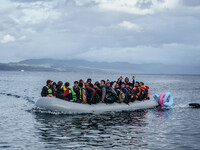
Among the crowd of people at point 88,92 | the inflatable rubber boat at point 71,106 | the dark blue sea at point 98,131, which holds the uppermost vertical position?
the crowd of people at point 88,92

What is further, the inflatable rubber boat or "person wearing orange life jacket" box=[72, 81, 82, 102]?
"person wearing orange life jacket" box=[72, 81, 82, 102]

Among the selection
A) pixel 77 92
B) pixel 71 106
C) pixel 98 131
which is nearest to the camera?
pixel 98 131

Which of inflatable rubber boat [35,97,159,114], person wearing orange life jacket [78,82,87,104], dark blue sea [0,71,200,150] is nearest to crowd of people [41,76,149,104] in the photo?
person wearing orange life jacket [78,82,87,104]

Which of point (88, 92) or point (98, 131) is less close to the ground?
point (88, 92)

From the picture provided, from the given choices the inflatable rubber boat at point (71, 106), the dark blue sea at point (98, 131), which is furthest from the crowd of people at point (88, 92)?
the dark blue sea at point (98, 131)

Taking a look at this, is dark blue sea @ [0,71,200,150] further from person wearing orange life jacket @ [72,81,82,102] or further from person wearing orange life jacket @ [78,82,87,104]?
person wearing orange life jacket @ [72,81,82,102]

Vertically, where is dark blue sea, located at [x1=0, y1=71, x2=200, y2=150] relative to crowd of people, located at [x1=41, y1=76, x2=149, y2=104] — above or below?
below

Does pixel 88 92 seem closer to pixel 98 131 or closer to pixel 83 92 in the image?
pixel 83 92

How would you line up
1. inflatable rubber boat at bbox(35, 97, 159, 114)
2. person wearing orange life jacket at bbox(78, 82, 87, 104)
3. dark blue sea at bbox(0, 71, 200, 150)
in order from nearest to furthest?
dark blue sea at bbox(0, 71, 200, 150) → inflatable rubber boat at bbox(35, 97, 159, 114) → person wearing orange life jacket at bbox(78, 82, 87, 104)

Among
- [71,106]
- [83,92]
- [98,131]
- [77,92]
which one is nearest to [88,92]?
[83,92]

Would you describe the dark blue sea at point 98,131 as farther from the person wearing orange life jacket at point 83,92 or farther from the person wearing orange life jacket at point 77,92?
the person wearing orange life jacket at point 77,92

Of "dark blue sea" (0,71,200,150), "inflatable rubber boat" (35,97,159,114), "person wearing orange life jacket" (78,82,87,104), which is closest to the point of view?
"dark blue sea" (0,71,200,150)

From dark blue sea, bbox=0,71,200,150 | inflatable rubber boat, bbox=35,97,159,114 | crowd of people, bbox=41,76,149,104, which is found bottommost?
dark blue sea, bbox=0,71,200,150

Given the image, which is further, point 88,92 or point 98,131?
point 88,92
